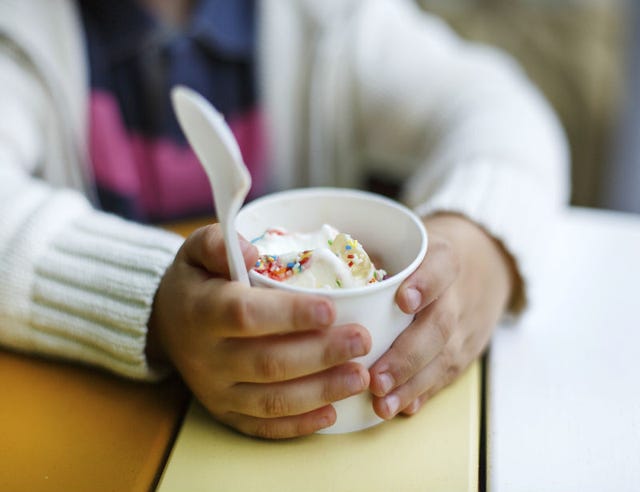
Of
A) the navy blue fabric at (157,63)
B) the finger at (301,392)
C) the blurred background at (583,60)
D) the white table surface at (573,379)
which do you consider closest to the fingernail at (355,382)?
the finger at (301,392)

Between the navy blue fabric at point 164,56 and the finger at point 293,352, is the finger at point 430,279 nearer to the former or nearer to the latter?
the finger at point 293,352

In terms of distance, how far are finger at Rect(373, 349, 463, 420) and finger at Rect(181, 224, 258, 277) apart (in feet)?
0.42

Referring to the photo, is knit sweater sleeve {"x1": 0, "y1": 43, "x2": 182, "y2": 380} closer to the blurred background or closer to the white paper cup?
the white paper cup

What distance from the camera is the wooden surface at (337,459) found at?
0.39 meters

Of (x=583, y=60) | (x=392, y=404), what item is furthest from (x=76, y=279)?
(x=583, y=60)

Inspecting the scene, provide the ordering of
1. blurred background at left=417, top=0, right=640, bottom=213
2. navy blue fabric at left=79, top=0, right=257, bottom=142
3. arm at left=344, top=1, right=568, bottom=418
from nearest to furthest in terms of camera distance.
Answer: arm at left=344, top=1, right=568, bottom=418 < navy blue fabric at left=79, top=0, right=257, bottom=142 < blurred background at left=417, top=0, right=640, bottom=213

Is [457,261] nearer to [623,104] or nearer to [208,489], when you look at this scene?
[208,489]

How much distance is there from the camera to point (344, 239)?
1.37 ft

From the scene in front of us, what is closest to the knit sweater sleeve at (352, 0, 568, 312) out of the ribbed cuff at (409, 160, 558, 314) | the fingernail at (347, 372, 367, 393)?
the ribbed cuff at (409, 160, 558, 314)

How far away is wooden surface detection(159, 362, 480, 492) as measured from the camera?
394 millimetres

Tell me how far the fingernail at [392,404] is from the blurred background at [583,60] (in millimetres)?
1192

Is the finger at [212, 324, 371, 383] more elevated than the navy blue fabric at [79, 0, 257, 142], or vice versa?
the finger at [212, 324, 371, 383]

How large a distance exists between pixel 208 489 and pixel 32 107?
0.55 metres

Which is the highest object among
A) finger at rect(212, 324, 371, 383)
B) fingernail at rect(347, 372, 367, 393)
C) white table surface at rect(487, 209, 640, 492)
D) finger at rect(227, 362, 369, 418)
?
finger at rect(212, 324, 371, 383)
